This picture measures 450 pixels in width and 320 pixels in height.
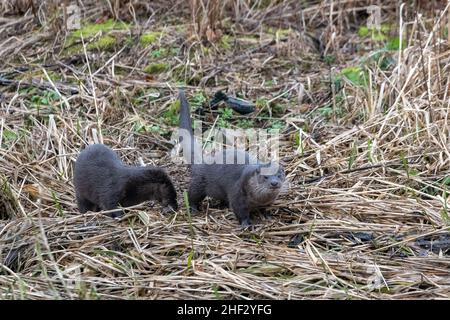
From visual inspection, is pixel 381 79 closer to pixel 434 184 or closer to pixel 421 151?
pixel 421 151

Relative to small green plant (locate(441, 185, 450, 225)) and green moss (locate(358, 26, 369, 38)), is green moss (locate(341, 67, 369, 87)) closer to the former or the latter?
green moss (locate(358, 26, 369, 38))

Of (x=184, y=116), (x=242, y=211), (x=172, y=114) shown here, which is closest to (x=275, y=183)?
(x=242, y=211)

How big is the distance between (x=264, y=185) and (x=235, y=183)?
0.28m

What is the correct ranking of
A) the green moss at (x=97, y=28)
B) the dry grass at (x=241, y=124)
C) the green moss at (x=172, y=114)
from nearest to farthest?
the dry grass at (x=241, y=124), the green moss at (x=172, y=114), the green moss at (x=97, y=28)

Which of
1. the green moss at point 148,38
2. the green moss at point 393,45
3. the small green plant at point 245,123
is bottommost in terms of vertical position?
the small green plant at point 245,123

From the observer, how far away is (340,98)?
752 centimetres


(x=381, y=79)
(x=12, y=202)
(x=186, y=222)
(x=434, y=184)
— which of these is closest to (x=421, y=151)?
(x=434, y=184)

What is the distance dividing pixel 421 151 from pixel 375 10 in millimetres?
4007

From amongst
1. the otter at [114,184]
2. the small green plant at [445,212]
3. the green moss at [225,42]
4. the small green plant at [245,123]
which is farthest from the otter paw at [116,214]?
the green moss at [225,42]

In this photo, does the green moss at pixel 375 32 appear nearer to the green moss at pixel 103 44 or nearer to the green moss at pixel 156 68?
the green moss at pixel 156 68

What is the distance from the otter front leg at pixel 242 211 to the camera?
17.5 ft

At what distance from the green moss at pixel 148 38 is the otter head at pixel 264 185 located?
3817mm

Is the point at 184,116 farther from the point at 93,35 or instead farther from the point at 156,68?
the point at 93,35

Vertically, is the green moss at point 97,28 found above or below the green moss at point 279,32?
above
